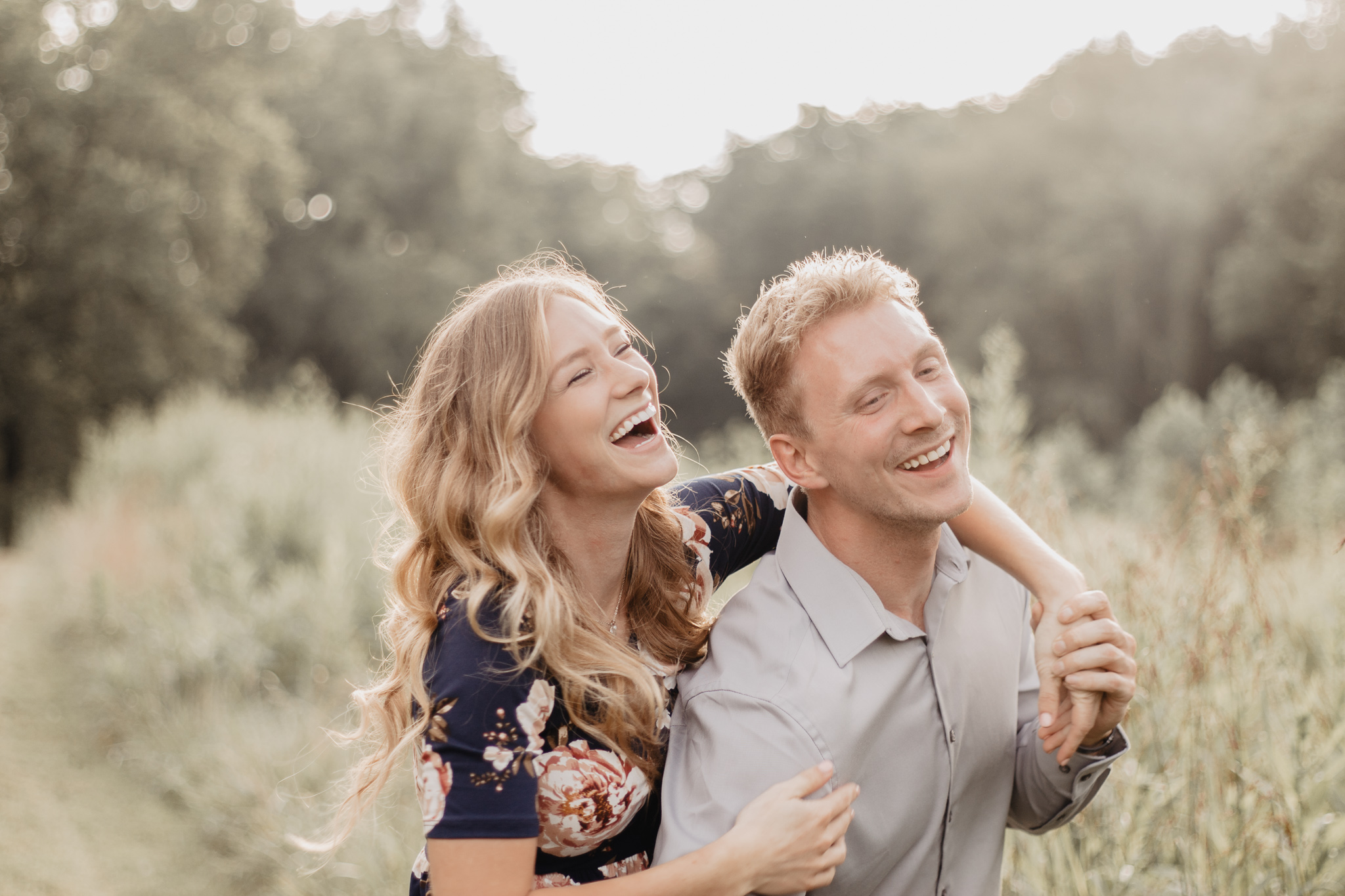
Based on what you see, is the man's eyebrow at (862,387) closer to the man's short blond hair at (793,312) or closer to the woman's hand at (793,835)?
the man's short blond hair at (793,312)

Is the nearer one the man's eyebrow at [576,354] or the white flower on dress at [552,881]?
the white flower on dress at [552,881]

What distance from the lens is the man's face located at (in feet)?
7.37

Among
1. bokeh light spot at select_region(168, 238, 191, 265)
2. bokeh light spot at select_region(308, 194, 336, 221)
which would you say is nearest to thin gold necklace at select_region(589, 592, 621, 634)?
bokeh light spot at select_region(168, 238, 191, 265)

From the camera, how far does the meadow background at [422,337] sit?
3455 millimetres

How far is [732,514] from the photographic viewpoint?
9.51ft

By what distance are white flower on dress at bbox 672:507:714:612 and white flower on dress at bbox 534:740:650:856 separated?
64 cm

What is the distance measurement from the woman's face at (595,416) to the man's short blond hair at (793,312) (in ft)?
0.88

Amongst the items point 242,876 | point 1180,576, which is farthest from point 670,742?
point 242,876

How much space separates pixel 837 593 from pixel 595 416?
0.69m

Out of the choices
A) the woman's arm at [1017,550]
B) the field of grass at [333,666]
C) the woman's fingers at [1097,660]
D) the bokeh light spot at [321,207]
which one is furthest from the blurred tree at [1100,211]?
the woman's fingers at [1097,660]

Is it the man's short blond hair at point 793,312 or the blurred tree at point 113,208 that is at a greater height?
the blurred tree at point 113,208

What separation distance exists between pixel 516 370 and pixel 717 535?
2.71 feet

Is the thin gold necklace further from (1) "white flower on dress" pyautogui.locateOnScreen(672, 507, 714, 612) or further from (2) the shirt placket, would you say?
(2) the shirt placket

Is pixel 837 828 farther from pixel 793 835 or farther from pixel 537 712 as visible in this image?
pixel 537 712
